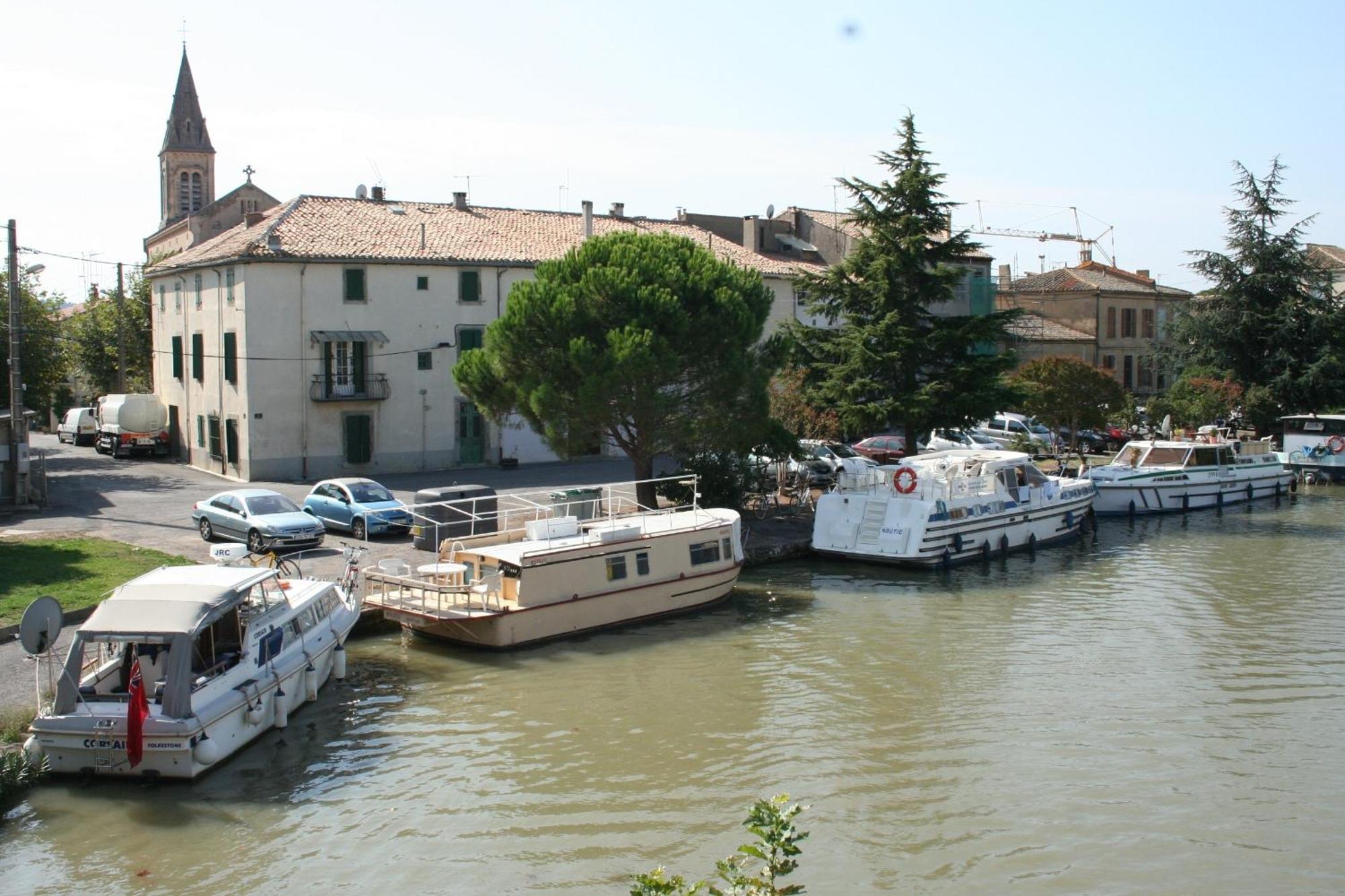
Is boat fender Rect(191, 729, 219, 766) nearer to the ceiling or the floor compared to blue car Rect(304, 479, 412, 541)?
nearer to the floor

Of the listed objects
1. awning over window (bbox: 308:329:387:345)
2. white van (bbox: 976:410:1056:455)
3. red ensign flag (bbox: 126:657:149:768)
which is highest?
awning over window (bbox: 308:329:387:345)

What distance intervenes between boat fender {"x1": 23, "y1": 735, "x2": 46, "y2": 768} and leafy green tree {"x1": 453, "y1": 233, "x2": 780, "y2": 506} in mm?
13929

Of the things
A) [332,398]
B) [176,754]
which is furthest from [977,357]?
[176,754]

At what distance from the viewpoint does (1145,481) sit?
35.8 m

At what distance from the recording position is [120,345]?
5353 centimetres

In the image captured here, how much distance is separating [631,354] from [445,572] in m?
7.31

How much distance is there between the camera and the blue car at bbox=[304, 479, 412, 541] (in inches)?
1050

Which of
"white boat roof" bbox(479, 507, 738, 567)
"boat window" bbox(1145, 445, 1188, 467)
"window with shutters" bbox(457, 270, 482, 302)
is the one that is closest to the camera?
"white boat roof" bbox(479, 507, 738, 567)

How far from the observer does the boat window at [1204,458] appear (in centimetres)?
3716

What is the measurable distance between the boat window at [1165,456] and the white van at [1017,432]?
276 inches

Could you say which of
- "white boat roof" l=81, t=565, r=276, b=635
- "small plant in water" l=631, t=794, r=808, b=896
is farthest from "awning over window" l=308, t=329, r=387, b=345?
"small plant in water" l=631, t=794, r=808, b=896

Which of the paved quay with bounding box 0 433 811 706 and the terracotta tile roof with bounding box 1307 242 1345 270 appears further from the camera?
the terracotta tile roof with bounding box 1307 242 1345 270

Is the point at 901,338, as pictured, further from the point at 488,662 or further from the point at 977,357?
the point at 488,662

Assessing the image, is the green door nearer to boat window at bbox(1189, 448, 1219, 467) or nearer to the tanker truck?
the tanker truck
